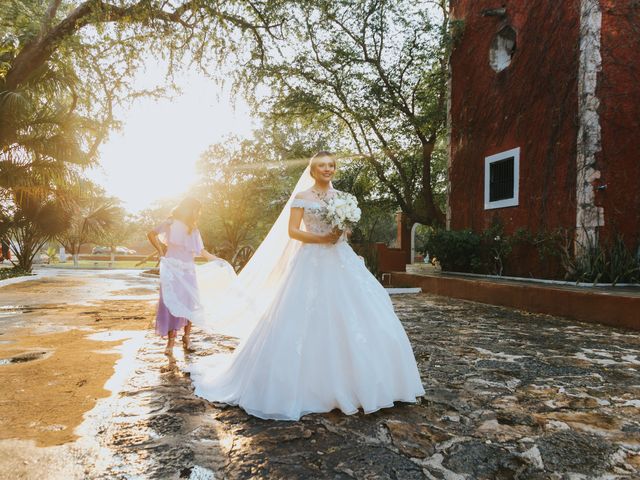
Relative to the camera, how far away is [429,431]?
2658 millimetres

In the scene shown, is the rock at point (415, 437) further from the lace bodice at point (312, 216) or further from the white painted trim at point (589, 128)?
the white painted trim at point (589, 128)

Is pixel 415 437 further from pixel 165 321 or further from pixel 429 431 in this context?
pixel 165 321

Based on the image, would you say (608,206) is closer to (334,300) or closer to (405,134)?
(334,300)

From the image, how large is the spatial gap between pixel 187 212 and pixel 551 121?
26.5ft

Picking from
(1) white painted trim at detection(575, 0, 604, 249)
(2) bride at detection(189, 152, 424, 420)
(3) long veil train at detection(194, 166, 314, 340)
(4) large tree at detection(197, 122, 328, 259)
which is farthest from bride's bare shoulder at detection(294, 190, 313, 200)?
(4) large tree at detection(197, 122, 328, 259)

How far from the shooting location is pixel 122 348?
481cm

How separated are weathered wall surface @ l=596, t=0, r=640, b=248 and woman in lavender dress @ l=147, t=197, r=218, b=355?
758 centimetres

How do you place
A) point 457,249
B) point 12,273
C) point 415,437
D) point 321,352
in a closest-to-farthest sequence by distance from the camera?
point 415,437 < point 321,352 < point 457,249 < point 12,273

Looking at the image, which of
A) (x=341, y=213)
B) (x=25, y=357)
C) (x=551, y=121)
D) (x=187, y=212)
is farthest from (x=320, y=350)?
(x=551, y=121)

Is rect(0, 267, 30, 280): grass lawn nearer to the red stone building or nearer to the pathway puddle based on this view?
the pathway puddle

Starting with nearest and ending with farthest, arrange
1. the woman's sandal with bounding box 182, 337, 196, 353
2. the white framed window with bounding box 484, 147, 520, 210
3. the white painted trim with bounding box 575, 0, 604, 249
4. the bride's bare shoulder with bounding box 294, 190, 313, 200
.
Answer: the bride's bare shoulder with bounding box 294, 190, 313, 200, the woman's sandal with bounding box 182, 337, 196, 353, the white painted trim with bounding box 575, 0, 604, 249, the white framed window with bounding box 484, 147, 520, 210

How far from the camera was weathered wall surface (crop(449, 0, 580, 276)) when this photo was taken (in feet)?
30.1

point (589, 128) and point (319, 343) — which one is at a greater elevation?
point (589, 128)

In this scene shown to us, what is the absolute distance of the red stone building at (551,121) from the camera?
8.57m
